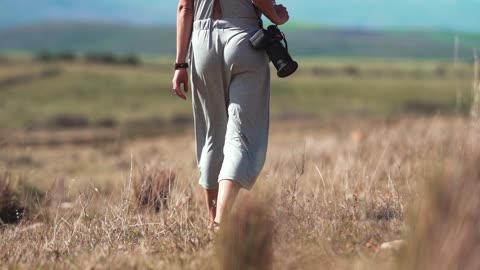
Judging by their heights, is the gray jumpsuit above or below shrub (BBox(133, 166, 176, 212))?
above

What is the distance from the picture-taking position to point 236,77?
5.23 meters

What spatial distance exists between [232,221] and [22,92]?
77.4 m

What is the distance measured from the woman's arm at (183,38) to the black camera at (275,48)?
479mm

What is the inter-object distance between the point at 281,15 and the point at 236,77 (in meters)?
0.46

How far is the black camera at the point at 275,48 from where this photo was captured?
5.09m

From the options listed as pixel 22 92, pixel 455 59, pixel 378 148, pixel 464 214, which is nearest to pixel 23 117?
pixel 22 92

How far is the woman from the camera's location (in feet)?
16.9

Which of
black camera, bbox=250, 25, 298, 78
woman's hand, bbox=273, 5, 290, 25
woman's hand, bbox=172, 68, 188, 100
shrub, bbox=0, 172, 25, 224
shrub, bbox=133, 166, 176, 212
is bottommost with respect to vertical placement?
shrub, bbox=0, 172, 25, 224

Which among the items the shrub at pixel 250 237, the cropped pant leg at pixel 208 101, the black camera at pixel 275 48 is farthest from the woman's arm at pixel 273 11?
the shrub at pixel 250 237

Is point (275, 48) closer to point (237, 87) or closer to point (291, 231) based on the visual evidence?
point (237, 87)

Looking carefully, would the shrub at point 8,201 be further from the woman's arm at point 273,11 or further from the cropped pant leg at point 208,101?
the woman's arm at point 273,11

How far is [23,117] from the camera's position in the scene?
60.6 metres

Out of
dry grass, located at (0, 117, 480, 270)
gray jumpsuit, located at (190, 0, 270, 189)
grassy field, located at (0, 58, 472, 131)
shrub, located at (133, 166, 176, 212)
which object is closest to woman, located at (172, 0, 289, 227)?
gray jumpsuit, located at (190, 0, 270, 189)

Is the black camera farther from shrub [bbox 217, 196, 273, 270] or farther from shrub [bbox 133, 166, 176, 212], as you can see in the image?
shrub [bbox 133, 166, 176, 212]
